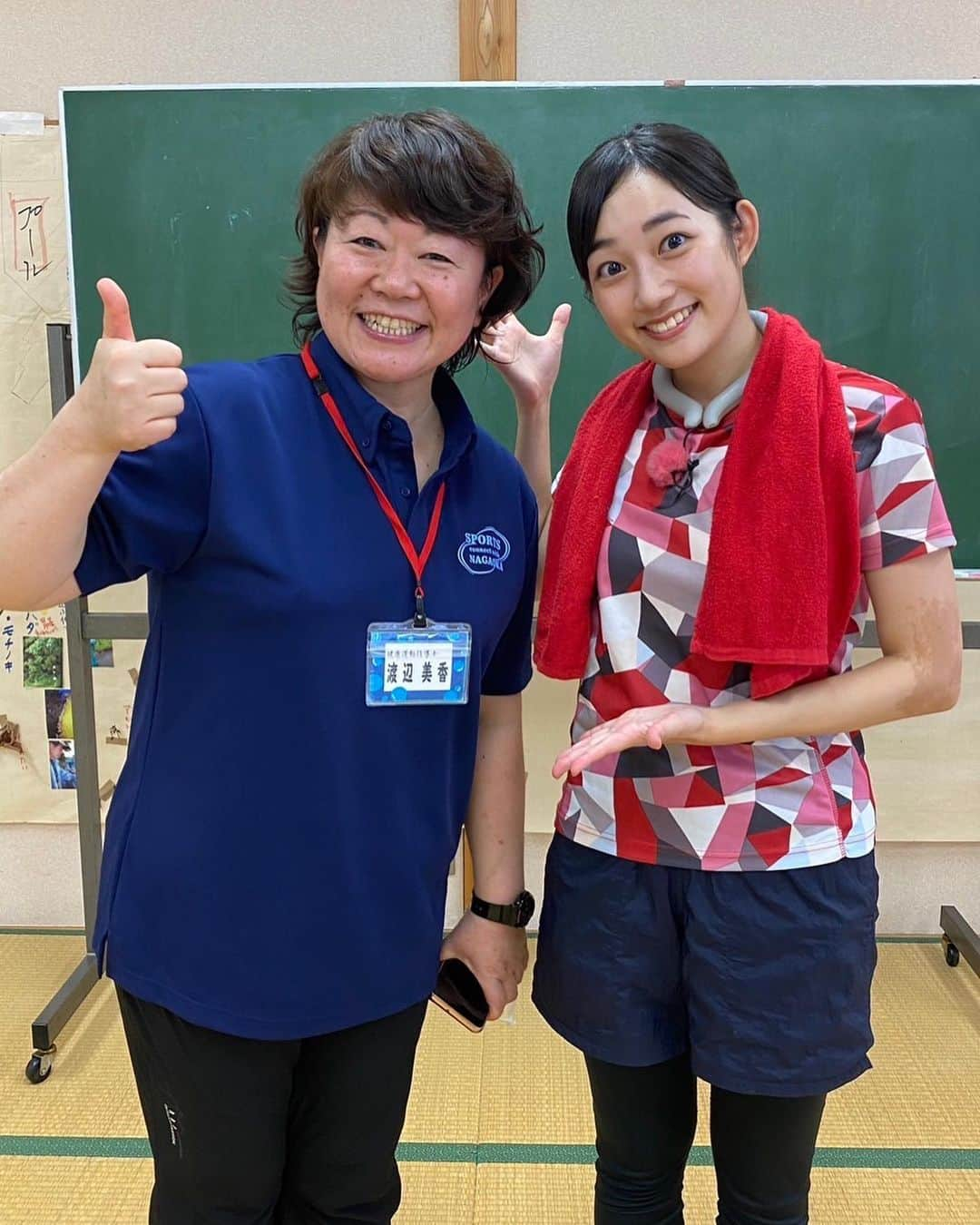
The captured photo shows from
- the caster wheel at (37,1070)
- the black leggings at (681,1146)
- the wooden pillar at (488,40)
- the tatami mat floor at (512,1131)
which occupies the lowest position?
the tatami mat floor at (512,1131)

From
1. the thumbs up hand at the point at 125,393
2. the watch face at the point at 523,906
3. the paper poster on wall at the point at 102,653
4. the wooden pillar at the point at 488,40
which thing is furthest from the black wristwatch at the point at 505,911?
the paper poster on wall at the point at 102,653

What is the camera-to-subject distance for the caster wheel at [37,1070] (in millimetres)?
1956

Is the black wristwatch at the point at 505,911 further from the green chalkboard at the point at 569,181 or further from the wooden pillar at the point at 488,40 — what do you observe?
the green chalkboard at the point at 569,181

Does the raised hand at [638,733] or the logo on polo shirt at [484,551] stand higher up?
the logo on polo shirt at [484,551]

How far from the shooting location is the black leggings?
1.08m

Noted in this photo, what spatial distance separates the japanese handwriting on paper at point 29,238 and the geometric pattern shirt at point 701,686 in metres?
1.82

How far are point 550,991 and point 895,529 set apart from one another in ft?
2.12

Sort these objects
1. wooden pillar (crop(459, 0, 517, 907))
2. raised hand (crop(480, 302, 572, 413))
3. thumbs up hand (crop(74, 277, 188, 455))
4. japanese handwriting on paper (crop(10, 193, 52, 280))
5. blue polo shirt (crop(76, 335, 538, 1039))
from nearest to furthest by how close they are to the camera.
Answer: thumbs up hand (crop(74, 277, 188, 455)) → blue polo shirt (crop(76, 335, 538, 1039)) → raised hand (crop(480, 302, 572, 413)) → wooden pillar (crop(459, 0, 517, 907)) → japanese handwriting on paper (crop(10, 193, 52, 280))

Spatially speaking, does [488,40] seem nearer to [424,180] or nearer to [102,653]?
[424,180]

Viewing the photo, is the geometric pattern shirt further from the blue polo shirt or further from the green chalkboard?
the green chalkboard

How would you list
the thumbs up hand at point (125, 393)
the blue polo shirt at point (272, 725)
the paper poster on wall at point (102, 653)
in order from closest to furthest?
the thumbs up hand at point (125, 393), the blue polo shirt at point (272, 725), the paper poster on wall at point (102, 653)

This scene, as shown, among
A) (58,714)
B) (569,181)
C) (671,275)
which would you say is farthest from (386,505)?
(58,714)

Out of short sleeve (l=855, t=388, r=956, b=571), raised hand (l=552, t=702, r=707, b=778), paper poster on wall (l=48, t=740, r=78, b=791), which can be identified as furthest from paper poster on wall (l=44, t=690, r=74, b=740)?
short sleeve (l=855, t=388, r=956, b=571)

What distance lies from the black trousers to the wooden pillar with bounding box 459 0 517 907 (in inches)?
41.5
